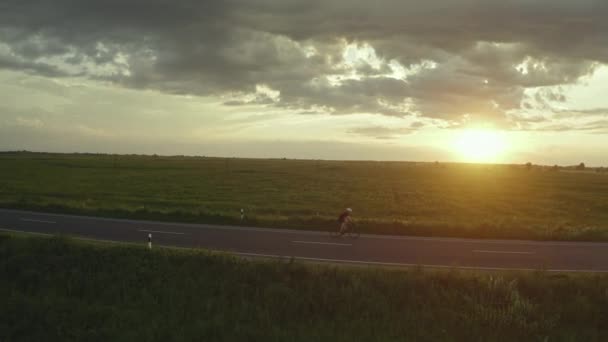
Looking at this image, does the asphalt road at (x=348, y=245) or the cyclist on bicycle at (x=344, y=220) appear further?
the cyclist on bicycle at (x=344, y=220)

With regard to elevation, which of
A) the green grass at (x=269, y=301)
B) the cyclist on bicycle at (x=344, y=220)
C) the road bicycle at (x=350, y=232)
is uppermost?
the cyclist on bicycle at (x=344, y=220)

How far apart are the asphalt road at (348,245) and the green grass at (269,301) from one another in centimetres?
318

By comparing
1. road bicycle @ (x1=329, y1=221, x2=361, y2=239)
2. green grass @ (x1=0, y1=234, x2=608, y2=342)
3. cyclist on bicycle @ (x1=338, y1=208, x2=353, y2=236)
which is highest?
cyclist on bicycle @ (x1=338, y1=208, x2=353, y2=236)

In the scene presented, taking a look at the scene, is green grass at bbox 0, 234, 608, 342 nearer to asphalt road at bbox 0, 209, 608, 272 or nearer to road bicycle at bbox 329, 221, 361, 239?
asphalt road at bbox 0, 209, 608, 272

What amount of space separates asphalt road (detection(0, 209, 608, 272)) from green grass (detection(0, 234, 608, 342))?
318 centimetres

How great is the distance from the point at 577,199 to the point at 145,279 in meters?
60.4

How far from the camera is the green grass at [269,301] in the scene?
37.0 ft

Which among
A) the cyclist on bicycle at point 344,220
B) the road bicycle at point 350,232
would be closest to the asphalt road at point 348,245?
the road bicycle at point 350,232

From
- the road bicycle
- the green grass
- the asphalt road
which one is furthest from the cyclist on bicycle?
the green grass

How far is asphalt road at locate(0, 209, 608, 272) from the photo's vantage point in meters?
18.2

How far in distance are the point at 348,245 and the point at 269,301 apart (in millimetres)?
8401

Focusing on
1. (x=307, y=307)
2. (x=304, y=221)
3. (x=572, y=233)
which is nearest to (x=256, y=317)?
(x=307, y=307)

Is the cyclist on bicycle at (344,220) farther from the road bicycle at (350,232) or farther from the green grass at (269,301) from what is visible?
the green grass at (269,301)

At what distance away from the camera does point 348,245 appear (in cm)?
2098
